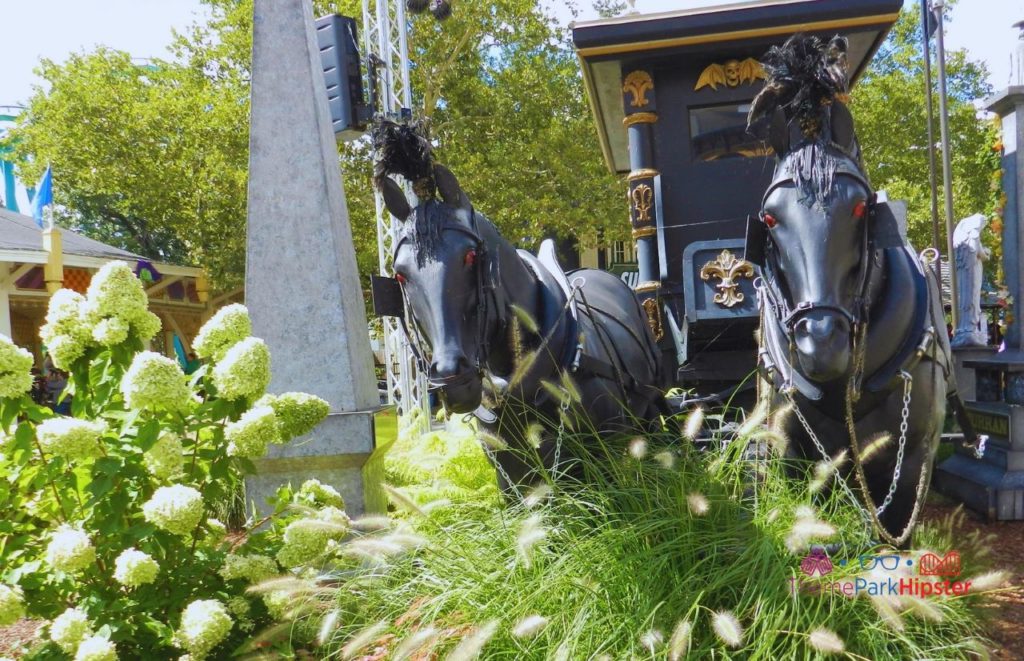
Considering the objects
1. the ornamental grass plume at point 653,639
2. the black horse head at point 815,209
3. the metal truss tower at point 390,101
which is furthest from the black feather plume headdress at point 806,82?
the metal truss tower at point 390,101

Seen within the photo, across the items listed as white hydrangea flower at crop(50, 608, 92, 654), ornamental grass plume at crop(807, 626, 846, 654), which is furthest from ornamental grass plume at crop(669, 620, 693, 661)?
white hydrangea flower at crop(50, 608, 92, 654)

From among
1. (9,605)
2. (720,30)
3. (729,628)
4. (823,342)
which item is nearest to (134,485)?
(9,605)

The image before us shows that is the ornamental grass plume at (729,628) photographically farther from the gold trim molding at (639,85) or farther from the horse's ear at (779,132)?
the gold trim molding at (639,85)

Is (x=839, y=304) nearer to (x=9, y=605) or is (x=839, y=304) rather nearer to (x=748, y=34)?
(x=9, y=605)

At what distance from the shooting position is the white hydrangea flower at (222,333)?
278cm

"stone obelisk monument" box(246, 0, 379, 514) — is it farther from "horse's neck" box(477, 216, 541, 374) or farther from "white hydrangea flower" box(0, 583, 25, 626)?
"white hydrangea flower" box(0, 583, 25, 626)

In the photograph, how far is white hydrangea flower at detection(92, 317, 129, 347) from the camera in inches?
103

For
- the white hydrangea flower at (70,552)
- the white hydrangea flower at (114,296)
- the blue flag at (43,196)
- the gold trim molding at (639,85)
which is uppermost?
the blue flag at (43,196)

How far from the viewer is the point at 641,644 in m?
2.21

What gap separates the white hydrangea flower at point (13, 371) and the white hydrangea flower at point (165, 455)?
0.44 m

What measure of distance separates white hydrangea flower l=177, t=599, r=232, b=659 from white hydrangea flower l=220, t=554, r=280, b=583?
0.23 meters

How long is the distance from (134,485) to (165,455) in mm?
238

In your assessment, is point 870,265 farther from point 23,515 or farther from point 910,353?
point 23,515

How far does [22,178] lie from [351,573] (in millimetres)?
20398
